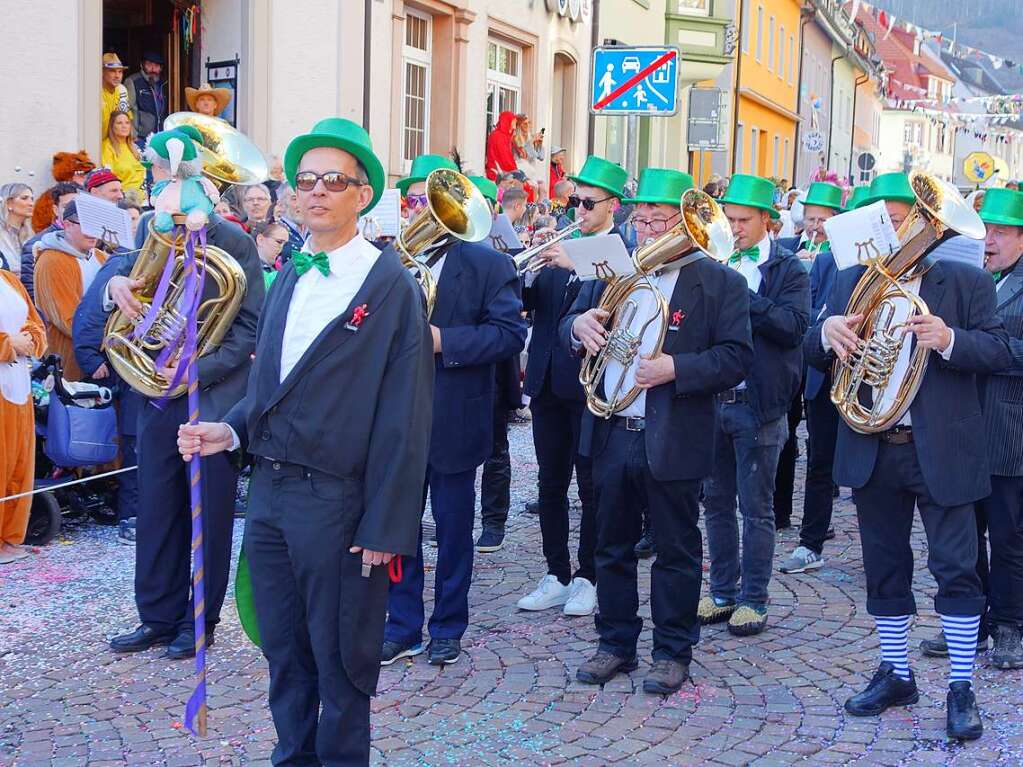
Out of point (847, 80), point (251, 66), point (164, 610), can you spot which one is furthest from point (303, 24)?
point (847, 80)

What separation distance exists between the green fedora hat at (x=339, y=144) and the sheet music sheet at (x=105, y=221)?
2515 millimetres

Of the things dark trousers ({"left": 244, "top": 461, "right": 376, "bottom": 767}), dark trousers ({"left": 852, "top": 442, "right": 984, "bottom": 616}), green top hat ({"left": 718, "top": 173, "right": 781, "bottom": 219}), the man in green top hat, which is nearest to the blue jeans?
green top hat ({"left": 718, "top": 173, "right": 781, "bottom": 219})

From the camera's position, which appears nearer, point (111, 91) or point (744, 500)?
point (744, 500)

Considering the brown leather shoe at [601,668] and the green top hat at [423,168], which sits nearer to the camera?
the brown leather shoe at [601,668]

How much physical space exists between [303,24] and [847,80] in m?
49.9

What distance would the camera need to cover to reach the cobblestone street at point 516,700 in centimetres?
465

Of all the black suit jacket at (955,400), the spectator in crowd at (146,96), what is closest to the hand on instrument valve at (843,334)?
the black suit jacket at (955,400)

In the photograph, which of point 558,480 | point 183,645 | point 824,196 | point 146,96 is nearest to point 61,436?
point 183,645

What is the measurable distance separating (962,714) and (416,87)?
41.7 feet

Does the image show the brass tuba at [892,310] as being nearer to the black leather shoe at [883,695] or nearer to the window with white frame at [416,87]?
the black leather shoe at [883,695]

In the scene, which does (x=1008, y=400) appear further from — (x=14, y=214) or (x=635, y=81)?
(x=14, y=214)

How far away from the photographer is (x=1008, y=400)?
5.61 m

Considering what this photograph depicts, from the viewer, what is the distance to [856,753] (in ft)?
15.4

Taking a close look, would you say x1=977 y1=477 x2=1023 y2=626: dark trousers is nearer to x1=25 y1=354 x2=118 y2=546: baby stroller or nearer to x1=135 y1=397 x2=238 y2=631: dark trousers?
x1=135 y1=397 x2=238 y2=631: dark trousers
